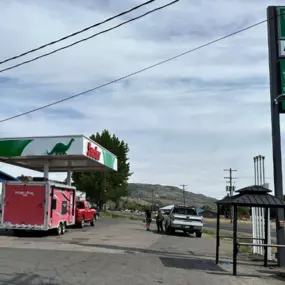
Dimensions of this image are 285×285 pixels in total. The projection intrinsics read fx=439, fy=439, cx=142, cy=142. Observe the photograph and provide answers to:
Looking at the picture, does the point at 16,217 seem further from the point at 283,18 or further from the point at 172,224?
the point at 283,18

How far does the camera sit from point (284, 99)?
647 inches

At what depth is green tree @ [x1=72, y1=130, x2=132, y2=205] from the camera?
71.4 m

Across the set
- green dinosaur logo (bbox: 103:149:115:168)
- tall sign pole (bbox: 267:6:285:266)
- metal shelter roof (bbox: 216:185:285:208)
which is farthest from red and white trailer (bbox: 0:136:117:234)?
tall sign pole (bbox: 267:6:285:266)

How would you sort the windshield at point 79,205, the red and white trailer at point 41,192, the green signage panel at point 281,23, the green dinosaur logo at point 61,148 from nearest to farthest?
the green signage panel at point 281,23 < the red and white trailer at point 41,192 < the green dinosaur logo at point 61,148 < the windshield at point 79,205

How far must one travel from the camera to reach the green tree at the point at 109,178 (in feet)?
234

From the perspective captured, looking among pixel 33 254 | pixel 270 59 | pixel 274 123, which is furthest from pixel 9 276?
pixel 270 59

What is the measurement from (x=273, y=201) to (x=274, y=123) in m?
4.41

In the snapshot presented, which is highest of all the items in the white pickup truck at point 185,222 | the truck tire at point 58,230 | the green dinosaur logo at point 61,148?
the green dinosaur logo at point 61,148

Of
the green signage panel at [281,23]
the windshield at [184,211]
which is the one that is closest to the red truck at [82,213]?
the windshield at [184,211]

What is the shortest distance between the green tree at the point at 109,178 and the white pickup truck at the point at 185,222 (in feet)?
137

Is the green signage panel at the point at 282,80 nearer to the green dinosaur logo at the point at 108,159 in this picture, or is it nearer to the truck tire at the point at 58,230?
the truck tire at the point at 58,230

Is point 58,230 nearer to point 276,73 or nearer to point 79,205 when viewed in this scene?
point 79,205

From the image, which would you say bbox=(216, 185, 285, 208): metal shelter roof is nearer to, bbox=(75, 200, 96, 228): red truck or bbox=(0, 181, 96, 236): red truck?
bbox=(0, 181, 96, 236): red truck

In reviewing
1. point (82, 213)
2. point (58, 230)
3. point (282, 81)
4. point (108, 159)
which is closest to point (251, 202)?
point (282, 81)
